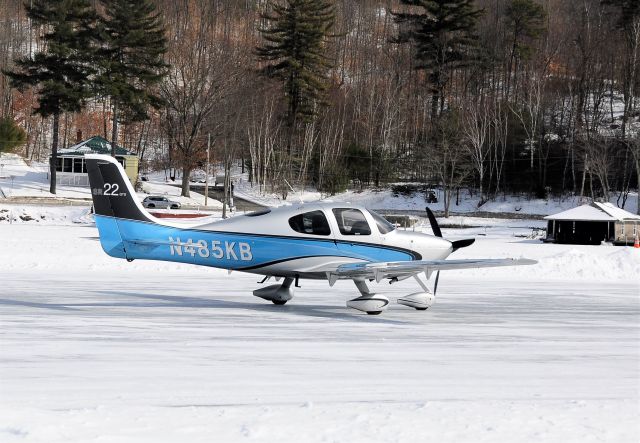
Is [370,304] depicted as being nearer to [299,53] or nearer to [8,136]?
[8,136]

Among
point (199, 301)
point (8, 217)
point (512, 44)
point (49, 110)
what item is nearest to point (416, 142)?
point (512, 44)

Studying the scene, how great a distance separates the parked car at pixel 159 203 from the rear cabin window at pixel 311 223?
4487cm

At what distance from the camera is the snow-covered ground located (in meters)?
6.99

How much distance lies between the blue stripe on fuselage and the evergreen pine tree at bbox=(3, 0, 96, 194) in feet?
171

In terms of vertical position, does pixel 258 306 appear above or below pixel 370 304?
below

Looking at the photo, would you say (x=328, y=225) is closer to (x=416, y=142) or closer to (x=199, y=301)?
(x=199, y=301)

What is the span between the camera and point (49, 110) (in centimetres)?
6488

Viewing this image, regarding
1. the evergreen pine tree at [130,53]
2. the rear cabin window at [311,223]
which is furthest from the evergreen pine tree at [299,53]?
the rear cabin window at [311,223]

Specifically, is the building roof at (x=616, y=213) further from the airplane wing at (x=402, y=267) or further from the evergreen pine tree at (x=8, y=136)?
the evergreen pine tree at (x=8, y=136)

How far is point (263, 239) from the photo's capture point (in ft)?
48.1

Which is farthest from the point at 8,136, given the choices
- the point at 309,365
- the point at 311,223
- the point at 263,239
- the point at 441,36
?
the point at 309,365

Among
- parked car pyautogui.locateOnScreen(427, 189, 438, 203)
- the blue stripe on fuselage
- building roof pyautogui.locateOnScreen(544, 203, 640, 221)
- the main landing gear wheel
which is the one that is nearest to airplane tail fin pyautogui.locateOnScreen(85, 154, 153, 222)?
the blue stripe on fuselage

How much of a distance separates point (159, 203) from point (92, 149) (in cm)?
1989

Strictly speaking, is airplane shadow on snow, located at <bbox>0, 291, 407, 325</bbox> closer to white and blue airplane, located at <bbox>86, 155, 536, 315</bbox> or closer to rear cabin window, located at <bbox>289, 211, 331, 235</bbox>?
white and blue airplane, located at <bbox>86, 155, 536, 315</bbox>
